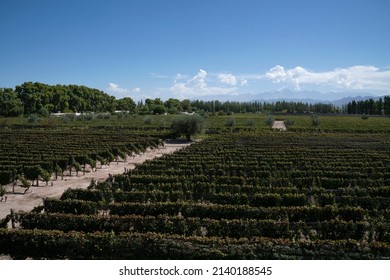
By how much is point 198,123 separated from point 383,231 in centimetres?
4653

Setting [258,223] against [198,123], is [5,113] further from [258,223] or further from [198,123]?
[258,223]

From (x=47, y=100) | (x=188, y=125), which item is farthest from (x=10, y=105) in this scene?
(x=188, y=125)

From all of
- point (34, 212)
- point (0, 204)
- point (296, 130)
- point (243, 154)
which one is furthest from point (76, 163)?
point (296, 130)

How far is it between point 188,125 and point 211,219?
149ft

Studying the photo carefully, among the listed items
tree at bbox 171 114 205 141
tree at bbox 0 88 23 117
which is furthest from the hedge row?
tree at bbox 0 88 23 117

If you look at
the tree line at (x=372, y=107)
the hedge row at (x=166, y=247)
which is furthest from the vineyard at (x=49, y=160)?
the tree line at (x=372, y=107)

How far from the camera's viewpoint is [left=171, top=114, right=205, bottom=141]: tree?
198ft

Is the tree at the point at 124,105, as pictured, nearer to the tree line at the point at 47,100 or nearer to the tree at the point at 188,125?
the tree line at the point at 47,100

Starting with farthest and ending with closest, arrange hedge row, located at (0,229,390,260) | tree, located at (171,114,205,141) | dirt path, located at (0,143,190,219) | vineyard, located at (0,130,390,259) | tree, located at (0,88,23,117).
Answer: tree, located at (0,88,23,117)
tree, located at (171,114,205,141)
dirt path, located at (0,143,190,219)
vineyard, located at (0,130,390,259)
hedge row, located at (0,229,390,260)

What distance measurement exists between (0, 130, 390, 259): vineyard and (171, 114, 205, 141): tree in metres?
31.9

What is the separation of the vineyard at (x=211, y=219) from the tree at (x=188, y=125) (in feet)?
105

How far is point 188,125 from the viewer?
6050 cm

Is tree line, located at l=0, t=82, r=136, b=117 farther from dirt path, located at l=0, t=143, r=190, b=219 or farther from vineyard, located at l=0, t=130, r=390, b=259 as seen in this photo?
vineyard, located at l=0, t=130, r=390, b=259

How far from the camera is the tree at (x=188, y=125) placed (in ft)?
198
